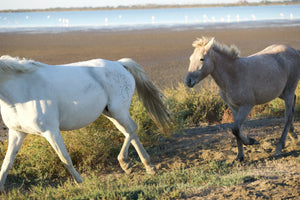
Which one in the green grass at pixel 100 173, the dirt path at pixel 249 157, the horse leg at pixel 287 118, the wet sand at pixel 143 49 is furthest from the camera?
the wet sand at pixel 143 49

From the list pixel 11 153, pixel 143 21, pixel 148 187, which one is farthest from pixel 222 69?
pixel 143 21

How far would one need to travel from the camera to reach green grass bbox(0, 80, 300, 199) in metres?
4.00

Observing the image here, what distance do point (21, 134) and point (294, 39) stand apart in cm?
2160

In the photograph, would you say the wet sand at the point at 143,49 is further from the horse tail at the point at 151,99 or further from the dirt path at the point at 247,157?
the horse tail at the point at 151,99

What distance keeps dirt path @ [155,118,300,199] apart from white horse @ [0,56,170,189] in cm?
81

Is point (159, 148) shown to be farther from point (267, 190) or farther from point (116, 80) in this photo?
point (267, 190)

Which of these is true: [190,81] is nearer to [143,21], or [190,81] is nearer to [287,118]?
[287,118]

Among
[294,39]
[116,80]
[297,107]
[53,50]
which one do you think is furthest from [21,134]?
[294,39]

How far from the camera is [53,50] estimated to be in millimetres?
21328

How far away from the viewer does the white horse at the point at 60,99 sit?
4.27 m

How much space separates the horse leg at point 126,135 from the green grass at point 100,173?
0.17 metres

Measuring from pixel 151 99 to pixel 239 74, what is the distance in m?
1.42

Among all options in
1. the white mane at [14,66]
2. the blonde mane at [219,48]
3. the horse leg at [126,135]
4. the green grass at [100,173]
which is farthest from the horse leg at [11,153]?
the blonde mane at [219,48]

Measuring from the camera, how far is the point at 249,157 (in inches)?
220
